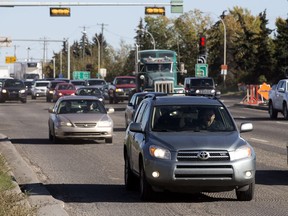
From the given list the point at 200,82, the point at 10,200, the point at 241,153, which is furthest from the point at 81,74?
the point at 10,200

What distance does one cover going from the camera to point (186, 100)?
1416 centimetres

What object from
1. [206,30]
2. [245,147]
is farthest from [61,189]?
[206,30]

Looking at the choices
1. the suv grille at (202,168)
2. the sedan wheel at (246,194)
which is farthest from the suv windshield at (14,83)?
the suv grille at (202,168)

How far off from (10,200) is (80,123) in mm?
14370

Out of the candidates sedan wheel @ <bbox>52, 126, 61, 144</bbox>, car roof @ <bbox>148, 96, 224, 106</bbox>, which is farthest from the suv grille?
sedan wheel @ <bbox>52, 126, 61, 144</bbox>

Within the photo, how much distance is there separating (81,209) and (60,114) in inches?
552

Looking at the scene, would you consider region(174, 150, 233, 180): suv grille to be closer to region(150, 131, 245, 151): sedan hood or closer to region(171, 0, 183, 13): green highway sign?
region(150, 131, 245, 151): sedan hood

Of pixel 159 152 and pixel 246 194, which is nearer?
pixel 159 152

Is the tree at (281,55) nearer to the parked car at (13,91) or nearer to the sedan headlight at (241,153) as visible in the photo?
the parked car at (13,91)

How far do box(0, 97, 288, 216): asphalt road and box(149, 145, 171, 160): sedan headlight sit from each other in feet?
2.32

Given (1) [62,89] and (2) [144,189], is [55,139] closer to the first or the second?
(2) [144,189]

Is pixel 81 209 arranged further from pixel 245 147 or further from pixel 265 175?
pixel 265 175

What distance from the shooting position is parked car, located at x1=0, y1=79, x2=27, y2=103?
69.5m

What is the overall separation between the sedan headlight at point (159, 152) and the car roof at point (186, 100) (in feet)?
4.91
